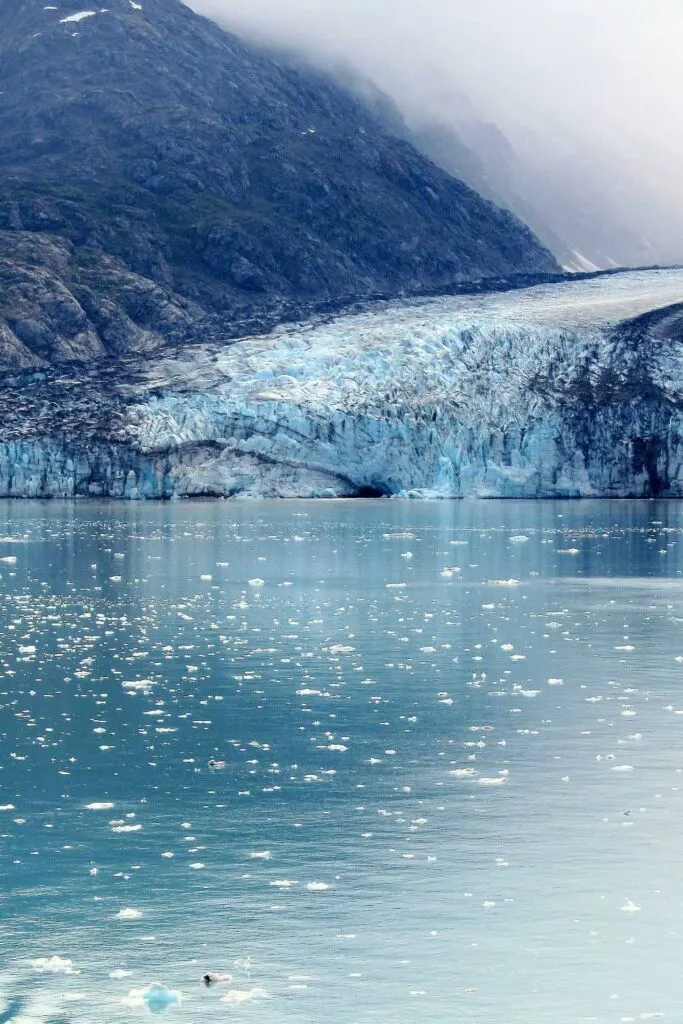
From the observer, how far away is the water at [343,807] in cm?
948

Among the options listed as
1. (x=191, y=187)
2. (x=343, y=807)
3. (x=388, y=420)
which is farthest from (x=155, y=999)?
(x=191, y=187)

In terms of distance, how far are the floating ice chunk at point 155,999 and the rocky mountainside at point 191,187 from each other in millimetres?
101943

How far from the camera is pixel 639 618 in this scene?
2573cm

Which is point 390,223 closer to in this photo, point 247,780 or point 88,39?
point 88,39

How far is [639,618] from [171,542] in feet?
63.8

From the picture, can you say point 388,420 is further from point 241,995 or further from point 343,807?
point 241,995

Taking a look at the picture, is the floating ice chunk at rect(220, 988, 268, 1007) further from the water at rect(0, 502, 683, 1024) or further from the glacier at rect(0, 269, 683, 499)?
the glacier at rect(0, 269, 683, 499)

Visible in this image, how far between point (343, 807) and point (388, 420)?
53.6 meters

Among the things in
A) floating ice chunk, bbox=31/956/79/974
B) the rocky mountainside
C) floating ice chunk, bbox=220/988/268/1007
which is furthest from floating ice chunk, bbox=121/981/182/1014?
the rocky mountainside

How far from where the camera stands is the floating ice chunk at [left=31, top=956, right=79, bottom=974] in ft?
31.4

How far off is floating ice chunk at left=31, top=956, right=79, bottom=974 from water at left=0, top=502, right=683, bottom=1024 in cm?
5

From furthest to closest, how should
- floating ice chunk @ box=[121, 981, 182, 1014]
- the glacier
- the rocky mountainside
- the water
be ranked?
the rocky mountainside
the glacier
the water
floating ice chunk @ box=[121, 981, 182, 1014]

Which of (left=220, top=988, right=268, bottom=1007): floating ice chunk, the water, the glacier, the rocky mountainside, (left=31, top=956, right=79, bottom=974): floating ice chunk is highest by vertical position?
the rocky mountainside

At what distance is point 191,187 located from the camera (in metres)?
140
